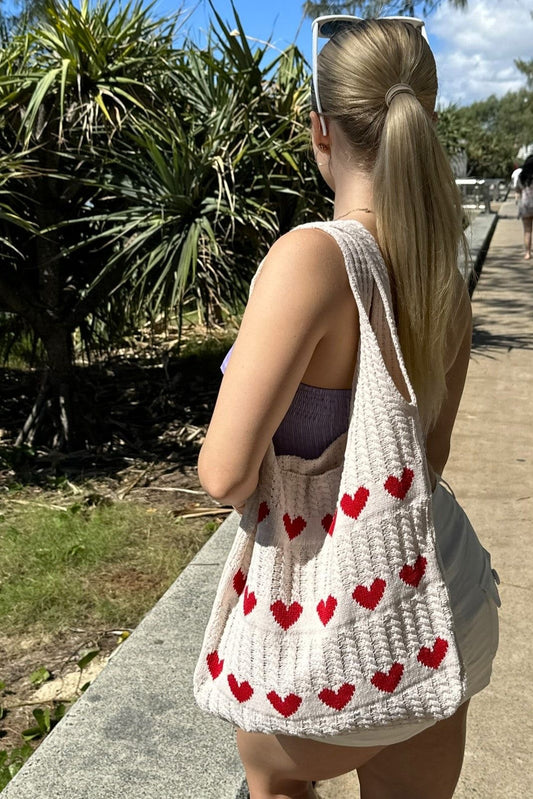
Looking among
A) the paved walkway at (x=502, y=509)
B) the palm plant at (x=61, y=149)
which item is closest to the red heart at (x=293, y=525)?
the paved walkway at (x=502, y=509)

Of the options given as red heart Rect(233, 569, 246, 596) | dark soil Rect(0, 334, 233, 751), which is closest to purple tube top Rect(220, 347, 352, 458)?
red heart Rect(233, 569, 246, 596)

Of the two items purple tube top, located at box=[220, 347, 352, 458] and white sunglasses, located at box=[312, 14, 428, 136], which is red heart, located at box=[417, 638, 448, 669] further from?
white sunglasses, located at box=[312, 14, 428, 136]

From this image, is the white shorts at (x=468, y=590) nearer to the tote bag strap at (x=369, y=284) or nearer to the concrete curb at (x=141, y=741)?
the tote bag strap at (x=369, y=284)

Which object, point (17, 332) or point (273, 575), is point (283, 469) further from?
point (17, 332)

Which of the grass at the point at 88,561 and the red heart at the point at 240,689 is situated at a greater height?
the red heart at the point at 240,689

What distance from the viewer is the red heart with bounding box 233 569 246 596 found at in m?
1.43

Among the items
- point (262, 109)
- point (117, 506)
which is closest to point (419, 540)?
point (117, 506)

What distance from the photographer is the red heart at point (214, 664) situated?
1.42m

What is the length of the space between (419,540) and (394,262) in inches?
17.0

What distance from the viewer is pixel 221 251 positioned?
5230 mm

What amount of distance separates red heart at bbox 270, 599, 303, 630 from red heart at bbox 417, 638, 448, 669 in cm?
19

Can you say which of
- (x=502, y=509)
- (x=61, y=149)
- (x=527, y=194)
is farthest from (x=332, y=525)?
(x=527, y=194)

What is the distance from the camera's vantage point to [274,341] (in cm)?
124

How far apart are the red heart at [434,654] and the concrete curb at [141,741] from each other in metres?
1.07
